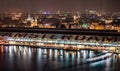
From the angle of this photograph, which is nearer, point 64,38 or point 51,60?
point 51,60

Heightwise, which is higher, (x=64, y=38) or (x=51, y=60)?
(x=64, y=38)

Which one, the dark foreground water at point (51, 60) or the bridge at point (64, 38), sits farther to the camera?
the bridge at point (64, 38)

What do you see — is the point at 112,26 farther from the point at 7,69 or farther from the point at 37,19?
the point at 7,69

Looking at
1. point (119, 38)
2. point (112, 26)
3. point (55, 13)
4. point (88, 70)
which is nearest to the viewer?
point (88, 70)

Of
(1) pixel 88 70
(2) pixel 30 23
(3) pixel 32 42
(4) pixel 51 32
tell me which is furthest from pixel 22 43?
(1) pixel 88 70

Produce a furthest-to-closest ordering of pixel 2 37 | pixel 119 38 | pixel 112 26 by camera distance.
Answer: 1. pixel 112 26
2. pixel 2 37
3. pixel 119 38

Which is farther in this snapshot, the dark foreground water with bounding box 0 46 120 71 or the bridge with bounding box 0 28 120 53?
the bridge with bounding box 0 28 120 53

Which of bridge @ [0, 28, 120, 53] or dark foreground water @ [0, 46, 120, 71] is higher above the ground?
bridge @ [0, 28, 120, 53]

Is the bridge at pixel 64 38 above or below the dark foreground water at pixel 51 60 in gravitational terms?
above
